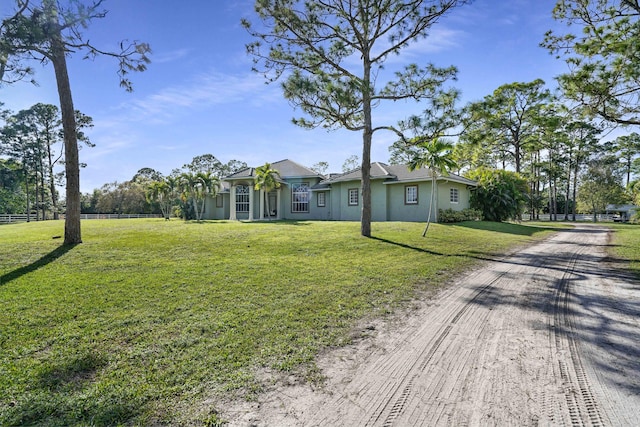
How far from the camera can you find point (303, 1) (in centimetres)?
1170

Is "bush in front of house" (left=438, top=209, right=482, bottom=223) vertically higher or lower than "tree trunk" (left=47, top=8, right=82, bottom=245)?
lower

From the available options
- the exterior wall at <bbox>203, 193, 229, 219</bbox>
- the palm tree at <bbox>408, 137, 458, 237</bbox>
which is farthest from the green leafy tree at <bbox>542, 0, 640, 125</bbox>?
the exterior wall at <bbox>203, 193, 229, 219</bbox>

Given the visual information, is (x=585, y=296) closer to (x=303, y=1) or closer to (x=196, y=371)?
(x=196, y=371)

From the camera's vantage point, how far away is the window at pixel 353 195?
22.3 metres

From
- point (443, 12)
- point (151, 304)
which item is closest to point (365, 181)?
point (443, 12)

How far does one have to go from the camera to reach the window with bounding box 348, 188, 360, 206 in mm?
22312

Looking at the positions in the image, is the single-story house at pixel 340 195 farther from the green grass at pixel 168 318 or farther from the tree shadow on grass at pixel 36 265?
the tree shadow on grass at pixel 36 265

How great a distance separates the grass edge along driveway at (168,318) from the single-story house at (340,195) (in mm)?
11343

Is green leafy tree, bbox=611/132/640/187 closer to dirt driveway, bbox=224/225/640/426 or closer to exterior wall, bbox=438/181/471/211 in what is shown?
exterior wall, bbox=438/181/471/211

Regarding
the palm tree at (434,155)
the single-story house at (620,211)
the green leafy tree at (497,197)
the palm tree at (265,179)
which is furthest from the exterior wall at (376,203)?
the single-story house at (620,211)

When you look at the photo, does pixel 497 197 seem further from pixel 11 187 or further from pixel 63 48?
pixel 11 187

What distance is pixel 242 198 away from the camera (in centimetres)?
2628

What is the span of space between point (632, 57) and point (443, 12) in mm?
6054

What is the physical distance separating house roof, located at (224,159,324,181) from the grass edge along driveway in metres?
16.1
